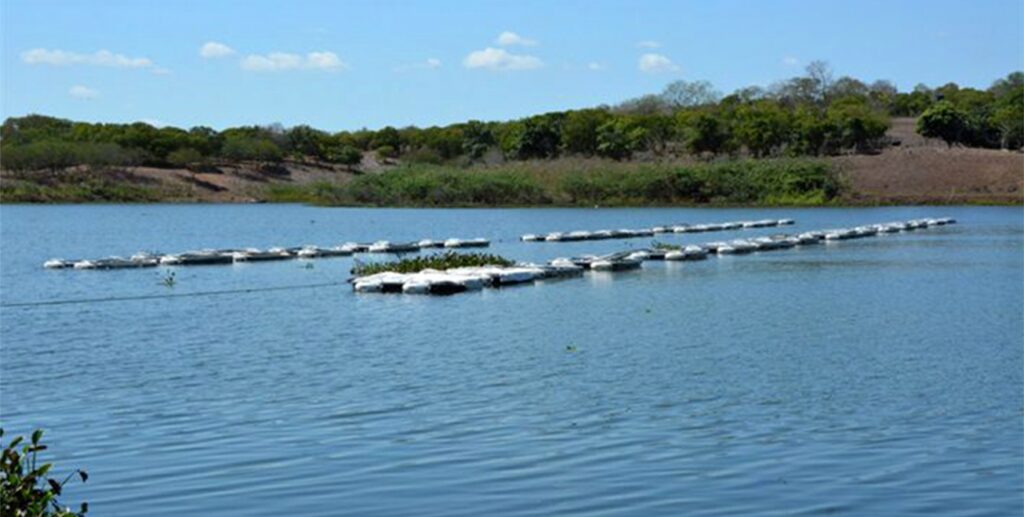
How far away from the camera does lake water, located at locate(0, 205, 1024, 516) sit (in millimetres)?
16641

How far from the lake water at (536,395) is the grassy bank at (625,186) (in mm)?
80788

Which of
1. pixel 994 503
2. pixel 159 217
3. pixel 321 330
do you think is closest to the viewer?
pixel 994 503

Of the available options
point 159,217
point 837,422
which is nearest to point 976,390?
point 837,422

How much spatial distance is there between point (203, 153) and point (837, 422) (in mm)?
158352

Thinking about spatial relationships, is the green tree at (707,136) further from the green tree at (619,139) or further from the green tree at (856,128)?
the green tree at (856,128)

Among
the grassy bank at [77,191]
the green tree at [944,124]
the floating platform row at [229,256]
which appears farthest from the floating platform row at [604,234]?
the grassy bank at [77,191]

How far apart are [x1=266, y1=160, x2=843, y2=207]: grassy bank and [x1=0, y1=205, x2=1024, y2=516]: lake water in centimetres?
8079


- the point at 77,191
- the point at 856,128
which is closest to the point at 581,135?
the point at 856,128

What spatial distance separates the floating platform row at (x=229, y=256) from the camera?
2266 inches

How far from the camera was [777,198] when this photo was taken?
5148 inches

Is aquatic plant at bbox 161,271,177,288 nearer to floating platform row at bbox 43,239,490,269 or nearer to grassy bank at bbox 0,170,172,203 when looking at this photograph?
floating platform row at bbox 43,239,490,269

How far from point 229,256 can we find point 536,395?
39384 mm

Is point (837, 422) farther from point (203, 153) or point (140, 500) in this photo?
point (203, 153)

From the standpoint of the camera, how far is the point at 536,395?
2352 cm
